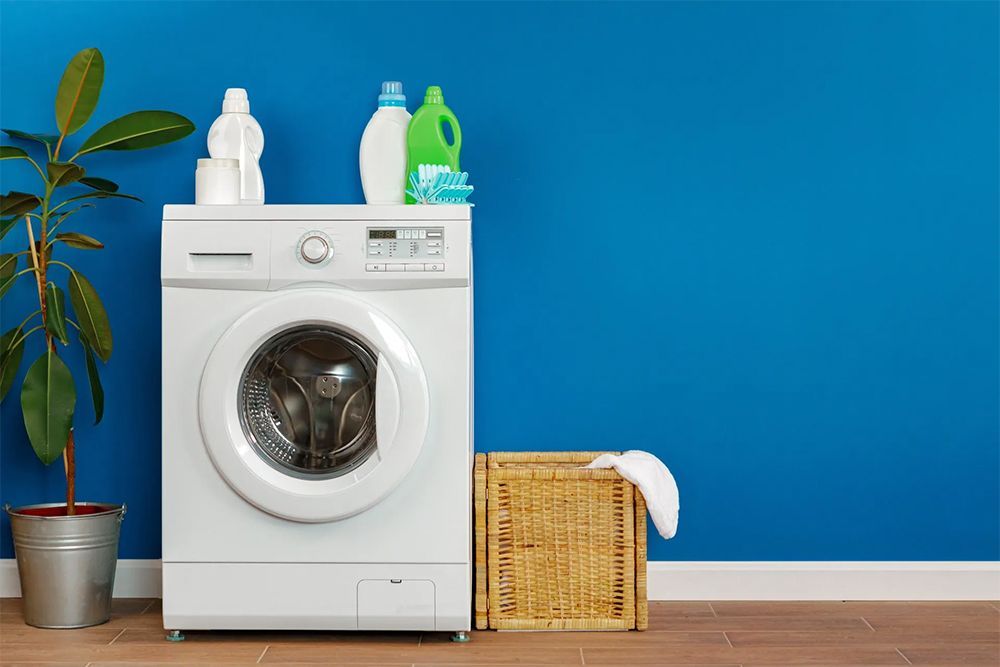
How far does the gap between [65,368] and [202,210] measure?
1.73ft

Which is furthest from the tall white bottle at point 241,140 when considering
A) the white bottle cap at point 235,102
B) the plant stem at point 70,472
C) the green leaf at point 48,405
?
the plant stem at point 70,472

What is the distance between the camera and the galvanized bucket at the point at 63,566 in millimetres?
2445

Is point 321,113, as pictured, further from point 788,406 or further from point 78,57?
point 788,406

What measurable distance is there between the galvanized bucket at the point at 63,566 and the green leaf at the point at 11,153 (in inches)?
32.2

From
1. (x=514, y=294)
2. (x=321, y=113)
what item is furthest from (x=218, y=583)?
(x=321, y=113)

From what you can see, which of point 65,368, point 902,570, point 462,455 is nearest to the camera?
point 462,455

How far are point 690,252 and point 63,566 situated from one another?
1.65 m

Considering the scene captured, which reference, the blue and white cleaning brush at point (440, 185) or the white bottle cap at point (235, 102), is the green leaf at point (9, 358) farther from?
the blue and white cleaning brush at point (440, 185)

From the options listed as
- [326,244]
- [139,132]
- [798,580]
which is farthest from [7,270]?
[798,580]

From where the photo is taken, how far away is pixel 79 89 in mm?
2572

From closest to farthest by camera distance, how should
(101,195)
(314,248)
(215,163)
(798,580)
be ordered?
(314,248), (215,163), (101,195), (798,580)

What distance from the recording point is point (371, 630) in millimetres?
2379

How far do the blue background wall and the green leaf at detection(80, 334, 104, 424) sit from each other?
0.17 meters

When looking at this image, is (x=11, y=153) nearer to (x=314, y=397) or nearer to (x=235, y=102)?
(x=235, y=102)
